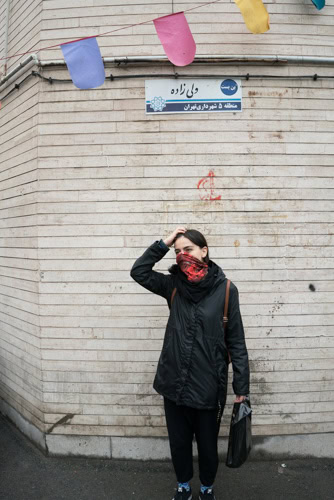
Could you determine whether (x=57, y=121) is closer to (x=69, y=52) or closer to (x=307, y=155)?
(x=69, y=52)

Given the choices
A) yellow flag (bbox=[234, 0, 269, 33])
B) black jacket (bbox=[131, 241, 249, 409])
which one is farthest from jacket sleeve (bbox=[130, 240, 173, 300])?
yellow flag (bbox=[234, 0, 269, 33])

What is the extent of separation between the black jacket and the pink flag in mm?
1703

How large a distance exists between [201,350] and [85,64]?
8.73 feet

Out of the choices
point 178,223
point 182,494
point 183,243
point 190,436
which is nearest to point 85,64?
point 178,223

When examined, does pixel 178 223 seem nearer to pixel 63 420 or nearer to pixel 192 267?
pixel 192 267

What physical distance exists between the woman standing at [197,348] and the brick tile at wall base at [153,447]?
3.22ft

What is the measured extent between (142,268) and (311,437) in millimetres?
2638

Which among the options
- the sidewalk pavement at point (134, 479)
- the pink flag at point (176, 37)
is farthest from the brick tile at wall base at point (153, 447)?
the pink flag at point (176, 37)

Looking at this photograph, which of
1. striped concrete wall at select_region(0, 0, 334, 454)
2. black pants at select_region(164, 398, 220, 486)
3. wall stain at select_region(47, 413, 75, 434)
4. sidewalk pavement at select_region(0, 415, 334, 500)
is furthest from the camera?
wall stain at select_region(47, 413, 75, 434)

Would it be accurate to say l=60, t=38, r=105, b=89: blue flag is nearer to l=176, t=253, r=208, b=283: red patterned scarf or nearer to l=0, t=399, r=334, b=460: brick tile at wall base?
l=176, t=253, r=208, b=283: red patterned scarf

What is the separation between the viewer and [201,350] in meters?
2.72

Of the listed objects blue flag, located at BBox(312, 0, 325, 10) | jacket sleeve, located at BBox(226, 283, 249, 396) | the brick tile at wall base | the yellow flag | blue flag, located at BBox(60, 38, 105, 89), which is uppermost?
blue flag, located at BBox(312, 0, 325, 10)

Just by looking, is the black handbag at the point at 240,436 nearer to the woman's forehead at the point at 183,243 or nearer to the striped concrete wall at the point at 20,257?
the woman's forehead at the point at 183,243

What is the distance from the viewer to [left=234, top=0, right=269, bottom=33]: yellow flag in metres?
3.17
